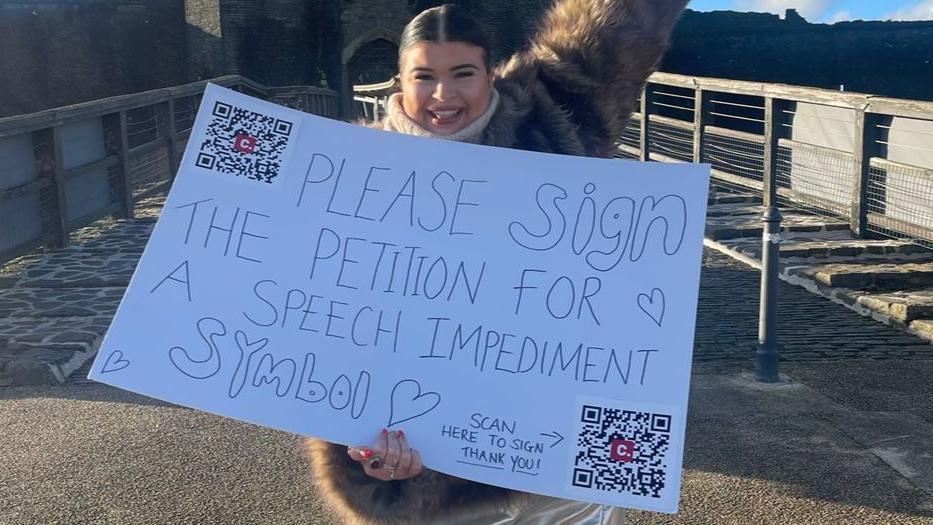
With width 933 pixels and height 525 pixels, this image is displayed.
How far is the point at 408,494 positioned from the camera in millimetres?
2191

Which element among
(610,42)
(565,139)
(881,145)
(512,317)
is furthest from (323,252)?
(881,145)

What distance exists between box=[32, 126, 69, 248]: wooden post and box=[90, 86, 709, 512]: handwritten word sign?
7.08 metres

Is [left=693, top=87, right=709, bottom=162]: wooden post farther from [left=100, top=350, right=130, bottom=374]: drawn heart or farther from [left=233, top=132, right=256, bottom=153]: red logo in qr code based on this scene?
[left=100, top=350, right=130, bottom=374]: drawn heart

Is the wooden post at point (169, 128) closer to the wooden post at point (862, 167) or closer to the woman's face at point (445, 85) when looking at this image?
the wooden post at point (862, 167)

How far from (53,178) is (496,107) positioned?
293 inches

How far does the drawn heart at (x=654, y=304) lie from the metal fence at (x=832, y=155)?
5.33m

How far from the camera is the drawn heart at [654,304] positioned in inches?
84.1

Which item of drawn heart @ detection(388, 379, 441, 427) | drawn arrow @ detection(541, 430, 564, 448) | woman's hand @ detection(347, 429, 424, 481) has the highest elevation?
drawn heart @ detection(388, 379, 441, 427)

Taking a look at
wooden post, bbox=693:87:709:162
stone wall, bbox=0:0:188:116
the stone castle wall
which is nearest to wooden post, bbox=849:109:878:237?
wooden post, bbox=693:87:709:162

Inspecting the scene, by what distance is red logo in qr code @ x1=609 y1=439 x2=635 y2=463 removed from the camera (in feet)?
6.64

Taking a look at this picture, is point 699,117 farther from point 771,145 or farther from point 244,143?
point 244,143

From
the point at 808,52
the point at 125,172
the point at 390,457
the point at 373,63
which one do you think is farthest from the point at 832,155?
the point at 373,63

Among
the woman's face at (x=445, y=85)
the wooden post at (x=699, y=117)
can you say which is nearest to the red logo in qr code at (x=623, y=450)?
the woman's face at (x=445, y=85)

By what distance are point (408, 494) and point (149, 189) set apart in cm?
1046
